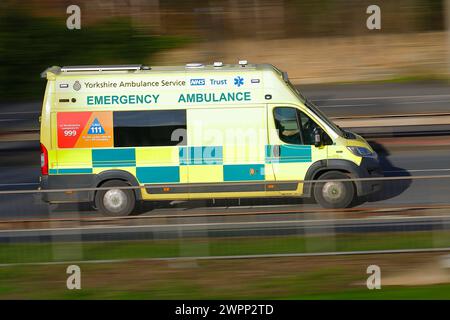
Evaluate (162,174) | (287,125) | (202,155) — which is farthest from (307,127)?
(162,174)

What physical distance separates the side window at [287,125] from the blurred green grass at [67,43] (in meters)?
19.7

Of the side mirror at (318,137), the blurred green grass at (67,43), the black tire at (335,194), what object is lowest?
the black tire at (335,194)

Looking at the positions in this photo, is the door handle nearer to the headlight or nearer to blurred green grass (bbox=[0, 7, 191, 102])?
the headlight

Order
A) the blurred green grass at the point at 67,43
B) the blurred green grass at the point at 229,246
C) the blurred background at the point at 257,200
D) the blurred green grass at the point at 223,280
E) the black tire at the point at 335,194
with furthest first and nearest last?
the blurred green grass at the point at 67,43 → the black tire at the point at 335,194 → the blurred green grass at the point at 229,246 → the blurred background at the point at 257,200 → the blurred green grass at the point at 223,280

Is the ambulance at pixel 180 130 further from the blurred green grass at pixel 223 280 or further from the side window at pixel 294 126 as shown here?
the blurred green grass at pixel 223 280

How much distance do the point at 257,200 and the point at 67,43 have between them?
23968mm

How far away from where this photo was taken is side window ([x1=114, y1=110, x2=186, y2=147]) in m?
13.5

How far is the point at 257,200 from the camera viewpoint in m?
10.8

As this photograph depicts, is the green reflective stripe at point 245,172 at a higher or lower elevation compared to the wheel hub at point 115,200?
higher

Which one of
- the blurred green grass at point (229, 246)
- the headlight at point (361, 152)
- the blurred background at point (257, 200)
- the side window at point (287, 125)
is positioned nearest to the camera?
the blurred background at point (257, 200)

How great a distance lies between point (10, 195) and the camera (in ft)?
34.6

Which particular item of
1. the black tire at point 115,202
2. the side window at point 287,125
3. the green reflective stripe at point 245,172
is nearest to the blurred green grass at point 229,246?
the black tire at point 115,202

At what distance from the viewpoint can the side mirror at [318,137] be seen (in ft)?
44.3

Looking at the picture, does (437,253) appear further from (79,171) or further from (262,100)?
(79,171)
